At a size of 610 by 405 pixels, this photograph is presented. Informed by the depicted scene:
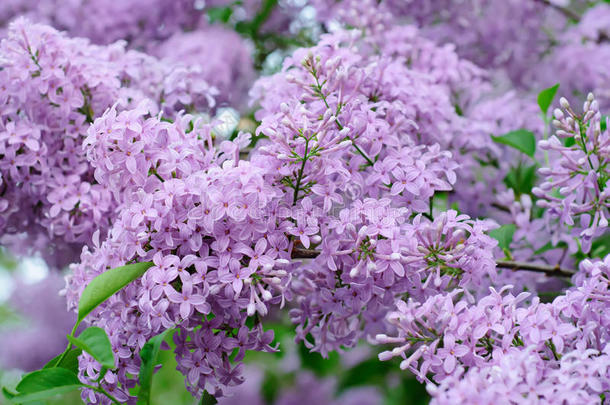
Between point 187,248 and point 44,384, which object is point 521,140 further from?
point 44,384

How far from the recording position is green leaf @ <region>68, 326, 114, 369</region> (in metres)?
0.94

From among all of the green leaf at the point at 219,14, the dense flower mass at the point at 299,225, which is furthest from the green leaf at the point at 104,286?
the green leaf at the point at 219,14

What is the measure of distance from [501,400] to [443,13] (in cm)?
162

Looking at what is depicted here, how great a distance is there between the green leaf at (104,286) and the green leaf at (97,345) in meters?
0.04

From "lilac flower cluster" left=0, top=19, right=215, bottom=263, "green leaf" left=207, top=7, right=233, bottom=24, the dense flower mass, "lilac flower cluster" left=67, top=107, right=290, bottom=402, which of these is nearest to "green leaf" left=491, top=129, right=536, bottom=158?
the dense flower mass

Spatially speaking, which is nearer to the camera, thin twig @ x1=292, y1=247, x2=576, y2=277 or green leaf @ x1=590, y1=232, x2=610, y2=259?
thin twig @ x1=292, y1=247, x2=576, y2=277

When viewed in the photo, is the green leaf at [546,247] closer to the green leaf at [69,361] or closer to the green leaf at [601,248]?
the green leaf at [601,248]

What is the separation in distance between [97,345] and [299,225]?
35cm

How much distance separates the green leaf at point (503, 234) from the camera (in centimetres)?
138

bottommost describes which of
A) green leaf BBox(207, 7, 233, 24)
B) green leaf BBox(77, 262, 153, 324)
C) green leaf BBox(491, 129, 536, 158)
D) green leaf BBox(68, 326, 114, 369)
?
green leaf BBox(207, 7, 233, 24)

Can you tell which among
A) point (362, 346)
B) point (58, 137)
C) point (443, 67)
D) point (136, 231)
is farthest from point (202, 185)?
point (362, 346)

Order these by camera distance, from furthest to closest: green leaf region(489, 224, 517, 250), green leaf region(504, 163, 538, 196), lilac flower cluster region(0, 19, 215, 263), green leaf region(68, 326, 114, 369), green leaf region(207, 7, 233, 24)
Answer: green leaf region(207, 7, 233, 24) → green leaf region(504, 163, 538, 196) → green leaf region(489, 224, 517, 250) → lilac flower cluster region(0, 19, 215, 263) → green leaf region(68, 326, 114, 369)

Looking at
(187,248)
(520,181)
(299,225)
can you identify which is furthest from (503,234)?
(187,248)

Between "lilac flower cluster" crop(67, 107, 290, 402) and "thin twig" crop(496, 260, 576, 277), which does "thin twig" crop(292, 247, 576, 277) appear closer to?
"thin twig" crop(496, 260, 576, 277)
